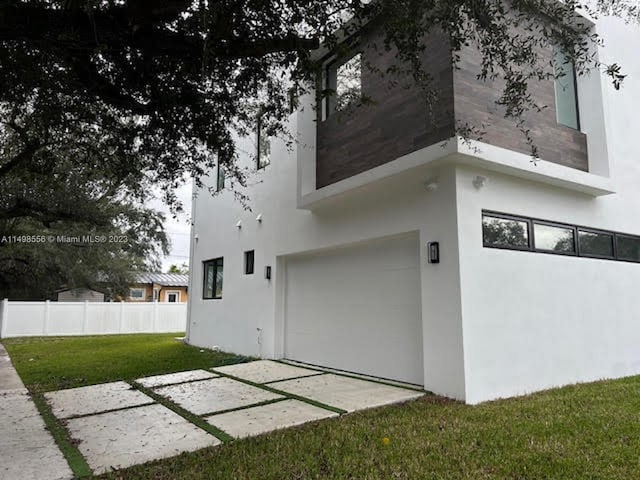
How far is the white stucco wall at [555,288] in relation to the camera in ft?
19.3

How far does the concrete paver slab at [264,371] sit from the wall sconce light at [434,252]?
10.4ft

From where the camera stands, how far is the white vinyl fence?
61.2 ft

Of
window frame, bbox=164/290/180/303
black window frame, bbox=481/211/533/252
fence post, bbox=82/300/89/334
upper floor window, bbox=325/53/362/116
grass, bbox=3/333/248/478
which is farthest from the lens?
window frame, bbox=164/290/180/303

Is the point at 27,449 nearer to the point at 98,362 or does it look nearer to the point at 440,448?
the point at 440,448

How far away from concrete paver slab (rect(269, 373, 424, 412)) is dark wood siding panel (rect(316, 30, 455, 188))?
3.47 m

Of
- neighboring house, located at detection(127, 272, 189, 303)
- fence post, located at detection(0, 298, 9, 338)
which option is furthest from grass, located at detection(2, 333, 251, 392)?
neighboring house, located at detection(127, 272, 189, 303)

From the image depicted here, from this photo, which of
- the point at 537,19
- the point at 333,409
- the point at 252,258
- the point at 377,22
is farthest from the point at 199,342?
the point at 537,19

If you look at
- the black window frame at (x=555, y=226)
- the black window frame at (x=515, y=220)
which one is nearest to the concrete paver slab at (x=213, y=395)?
the black window frame at (x=515, y=220)

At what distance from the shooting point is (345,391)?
21.1 feet

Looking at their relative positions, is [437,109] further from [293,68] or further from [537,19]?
[293,68]

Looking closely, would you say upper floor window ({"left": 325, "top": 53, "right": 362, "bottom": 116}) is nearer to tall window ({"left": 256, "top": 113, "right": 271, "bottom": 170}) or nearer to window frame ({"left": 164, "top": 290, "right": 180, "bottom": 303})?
tall window ({"left": 256, "top": 113, "right": 271, "bottom": 170})

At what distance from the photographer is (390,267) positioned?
7293 millimetres

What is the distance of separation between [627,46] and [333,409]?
885 cm

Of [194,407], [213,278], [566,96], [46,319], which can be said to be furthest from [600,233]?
[46,319]
